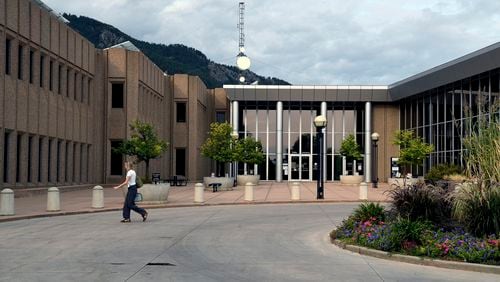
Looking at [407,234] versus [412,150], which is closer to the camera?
[407,234]

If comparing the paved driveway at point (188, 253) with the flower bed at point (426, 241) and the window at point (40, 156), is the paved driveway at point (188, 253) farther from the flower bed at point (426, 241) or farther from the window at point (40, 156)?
the window at point (40, 156)

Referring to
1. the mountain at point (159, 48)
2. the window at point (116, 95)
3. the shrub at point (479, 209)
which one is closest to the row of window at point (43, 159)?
the window at point (116, 95)

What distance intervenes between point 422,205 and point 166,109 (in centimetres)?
4217

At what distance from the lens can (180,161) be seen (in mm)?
56500

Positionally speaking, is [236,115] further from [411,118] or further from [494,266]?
[494,266]

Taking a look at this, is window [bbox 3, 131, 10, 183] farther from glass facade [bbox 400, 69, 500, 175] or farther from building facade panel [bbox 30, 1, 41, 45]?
glass facade [bbox 400, 69, 500, 175]

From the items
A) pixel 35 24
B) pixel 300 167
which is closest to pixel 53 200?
pixel 35 24

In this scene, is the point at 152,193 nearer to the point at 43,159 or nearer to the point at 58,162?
the point at 43,159

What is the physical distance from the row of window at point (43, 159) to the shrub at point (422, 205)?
2030cm

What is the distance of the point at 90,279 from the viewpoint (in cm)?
977

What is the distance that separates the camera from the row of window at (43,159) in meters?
29.1

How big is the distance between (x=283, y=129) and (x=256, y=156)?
1397cm

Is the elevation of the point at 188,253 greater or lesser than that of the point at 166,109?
lesser

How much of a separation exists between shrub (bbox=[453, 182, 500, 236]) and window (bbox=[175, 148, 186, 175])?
4384 centimetres
